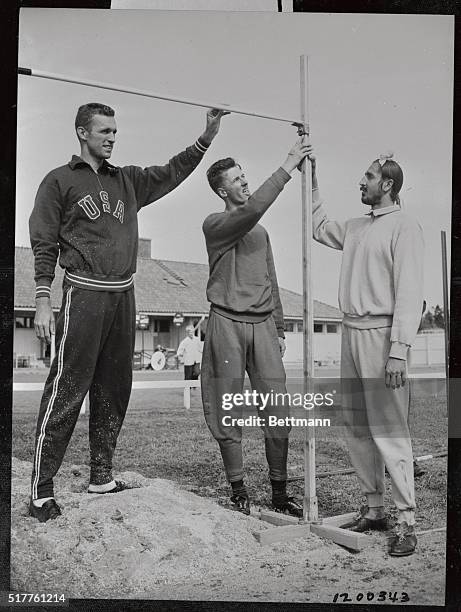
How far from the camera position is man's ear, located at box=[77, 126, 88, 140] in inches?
132

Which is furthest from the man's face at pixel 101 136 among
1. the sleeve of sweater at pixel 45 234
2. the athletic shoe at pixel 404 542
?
the athletic shoe at pixel 404 542

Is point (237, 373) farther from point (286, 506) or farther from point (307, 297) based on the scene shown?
point (286, 506)

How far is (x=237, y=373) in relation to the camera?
3400 millimetres

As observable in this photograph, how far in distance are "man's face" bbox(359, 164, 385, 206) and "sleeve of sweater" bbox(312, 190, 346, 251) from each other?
0.16 meters

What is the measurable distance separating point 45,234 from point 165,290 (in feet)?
2.02

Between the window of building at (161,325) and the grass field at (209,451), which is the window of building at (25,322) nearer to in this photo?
the grass field at (209,451)

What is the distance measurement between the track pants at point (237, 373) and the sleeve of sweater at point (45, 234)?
788 millimetres

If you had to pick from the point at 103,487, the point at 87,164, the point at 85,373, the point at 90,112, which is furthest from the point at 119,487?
the point at 90,112

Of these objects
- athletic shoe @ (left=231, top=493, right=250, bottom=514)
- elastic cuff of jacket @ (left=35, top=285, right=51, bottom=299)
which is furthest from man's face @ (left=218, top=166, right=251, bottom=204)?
athletic shoe @ (left=231, top=493, right=250, bottom=514)

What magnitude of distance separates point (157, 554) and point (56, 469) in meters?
0.62

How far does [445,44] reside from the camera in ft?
11.1

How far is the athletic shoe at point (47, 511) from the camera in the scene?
335 cm

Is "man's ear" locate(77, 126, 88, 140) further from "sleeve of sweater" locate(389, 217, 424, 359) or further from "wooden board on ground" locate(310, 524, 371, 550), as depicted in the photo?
"wooden board on ground" locate(310, 524, 371, 550)

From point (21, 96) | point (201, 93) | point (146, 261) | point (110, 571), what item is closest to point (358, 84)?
point (201, 93)
